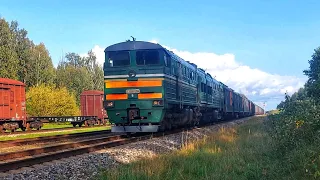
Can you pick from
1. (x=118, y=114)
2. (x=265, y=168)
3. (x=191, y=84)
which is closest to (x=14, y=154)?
(x=118, y=114)

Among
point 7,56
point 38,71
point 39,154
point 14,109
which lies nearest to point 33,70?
point 38,71

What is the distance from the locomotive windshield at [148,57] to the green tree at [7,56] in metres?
45.4

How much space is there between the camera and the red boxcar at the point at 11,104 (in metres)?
24.1

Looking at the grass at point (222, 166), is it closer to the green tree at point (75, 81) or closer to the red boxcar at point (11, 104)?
the red boxcar at point (11, 104)

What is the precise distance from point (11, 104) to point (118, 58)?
12911 millimetres

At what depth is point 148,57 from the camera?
15383 mm

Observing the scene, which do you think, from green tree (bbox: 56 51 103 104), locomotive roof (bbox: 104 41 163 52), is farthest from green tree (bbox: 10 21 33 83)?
locomotive roof (bbox: 104 41 163 52)

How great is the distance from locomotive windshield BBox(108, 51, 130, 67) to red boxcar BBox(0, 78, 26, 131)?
469 inches

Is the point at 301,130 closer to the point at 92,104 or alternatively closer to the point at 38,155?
the point at 38,155

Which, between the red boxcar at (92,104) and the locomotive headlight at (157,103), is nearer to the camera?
the locomotive headlight at (157,103)

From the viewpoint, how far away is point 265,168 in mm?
8531

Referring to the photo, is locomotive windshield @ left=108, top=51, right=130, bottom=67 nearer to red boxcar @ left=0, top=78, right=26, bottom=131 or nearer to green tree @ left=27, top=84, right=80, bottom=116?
red boxcar @ left=0, top=78, right=26, bottom=131

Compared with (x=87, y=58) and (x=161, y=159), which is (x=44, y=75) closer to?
(x=87, y=58)

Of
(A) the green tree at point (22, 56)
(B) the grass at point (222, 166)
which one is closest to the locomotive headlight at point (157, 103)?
Answer: (B) the grass at point (222, 166)
